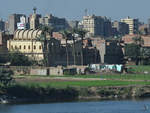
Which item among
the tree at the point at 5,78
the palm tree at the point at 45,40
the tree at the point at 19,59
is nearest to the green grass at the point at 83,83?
the tree at the point at 5,78

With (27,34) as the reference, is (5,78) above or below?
below

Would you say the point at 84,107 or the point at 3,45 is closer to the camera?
the point at 84,107

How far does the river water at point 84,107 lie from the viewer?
78062 millimetres

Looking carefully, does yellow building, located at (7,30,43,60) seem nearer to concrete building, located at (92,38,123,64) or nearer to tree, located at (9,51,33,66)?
tree, located at (9,51,33,66)

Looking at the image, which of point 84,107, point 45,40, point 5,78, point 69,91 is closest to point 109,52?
point 45,40

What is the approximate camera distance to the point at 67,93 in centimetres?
9206

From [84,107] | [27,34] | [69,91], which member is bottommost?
[84,107]

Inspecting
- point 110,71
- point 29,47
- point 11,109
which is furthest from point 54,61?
point 11,109

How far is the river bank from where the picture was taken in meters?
89.5

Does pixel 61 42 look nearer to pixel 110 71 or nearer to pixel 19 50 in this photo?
pixel 19 50

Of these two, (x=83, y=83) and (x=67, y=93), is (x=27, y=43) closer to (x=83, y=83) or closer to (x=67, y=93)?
(x=83, y=83)

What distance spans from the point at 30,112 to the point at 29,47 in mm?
76479

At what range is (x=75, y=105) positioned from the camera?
274 feet

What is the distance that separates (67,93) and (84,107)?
1095 cm
